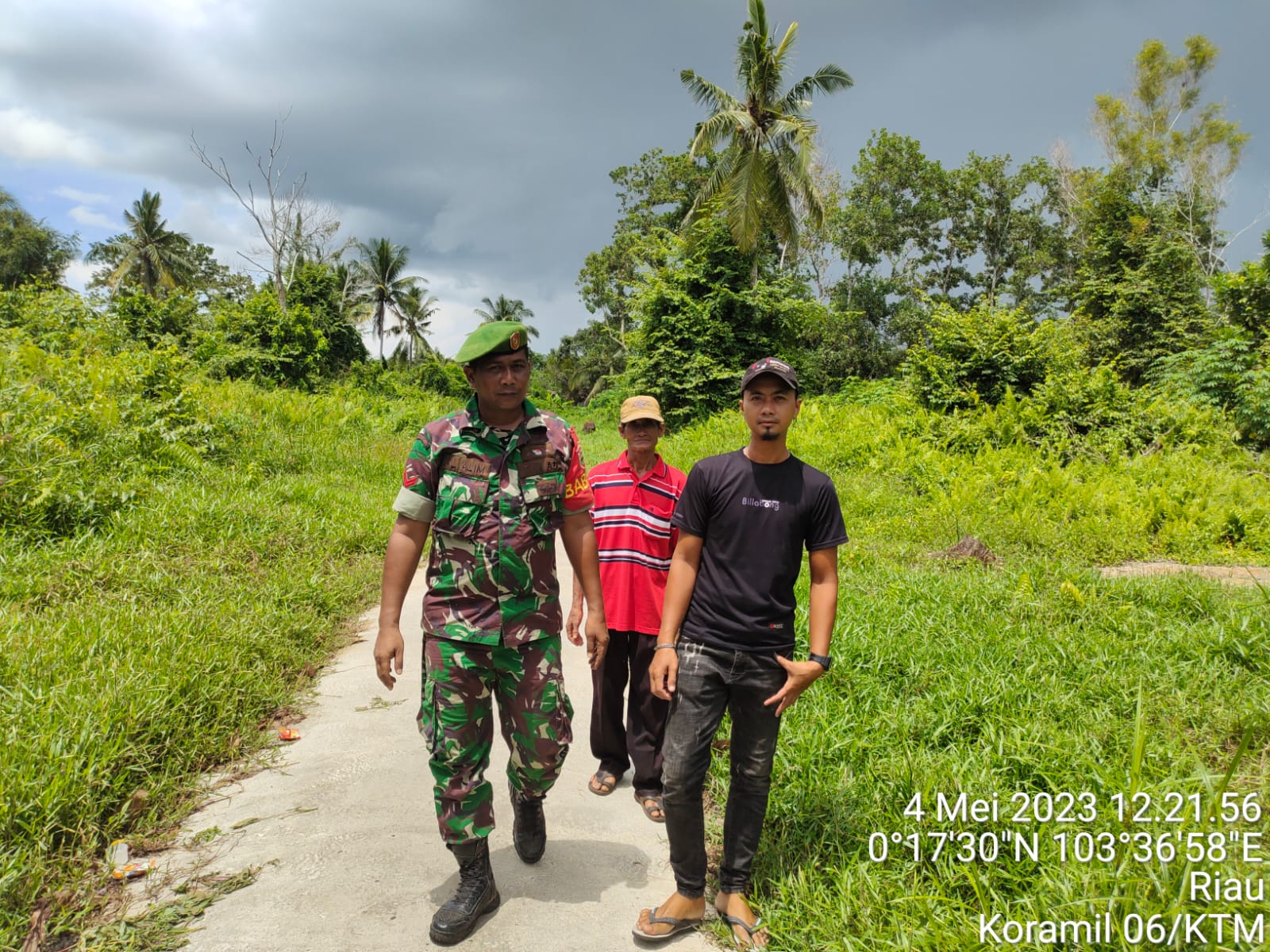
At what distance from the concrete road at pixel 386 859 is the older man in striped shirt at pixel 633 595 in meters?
0.19

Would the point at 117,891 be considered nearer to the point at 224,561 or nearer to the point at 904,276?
the point at 224,561

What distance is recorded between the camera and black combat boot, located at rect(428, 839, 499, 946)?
234 centimetres

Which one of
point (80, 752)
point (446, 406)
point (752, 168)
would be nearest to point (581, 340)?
point (446, 406)

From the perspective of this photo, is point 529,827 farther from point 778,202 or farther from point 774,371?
point 778,202

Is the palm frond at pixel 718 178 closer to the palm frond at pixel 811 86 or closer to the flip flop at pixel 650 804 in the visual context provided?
the palm frond at pixel 811 86

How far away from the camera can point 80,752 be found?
2967 mm

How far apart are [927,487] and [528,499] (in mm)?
8572

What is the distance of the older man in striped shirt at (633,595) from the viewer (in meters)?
Result: 3.34

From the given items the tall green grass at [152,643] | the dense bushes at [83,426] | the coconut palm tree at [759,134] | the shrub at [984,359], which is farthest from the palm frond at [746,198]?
the dense bushes at [83,426]

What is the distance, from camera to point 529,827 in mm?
2791

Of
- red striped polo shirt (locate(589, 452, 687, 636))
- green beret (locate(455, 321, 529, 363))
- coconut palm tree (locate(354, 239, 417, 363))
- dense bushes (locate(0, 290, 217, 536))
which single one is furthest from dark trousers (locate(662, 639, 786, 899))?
coconut palm tree (locate(354, 239, 417, 363))

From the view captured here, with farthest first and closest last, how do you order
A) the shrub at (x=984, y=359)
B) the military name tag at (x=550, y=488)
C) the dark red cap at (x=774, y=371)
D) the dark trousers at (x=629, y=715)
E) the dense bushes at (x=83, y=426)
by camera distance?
the shrub at (x=984, y=359) → the dense bushes at (x=83, y=426) → the dark trousers at (x=629, y=715) → the military name tag at (x=550, y=488) → the dark red cap at (x=774, y=371)

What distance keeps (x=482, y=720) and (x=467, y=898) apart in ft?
1.85

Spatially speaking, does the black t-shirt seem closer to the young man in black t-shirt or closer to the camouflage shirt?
the young man in black t-shirt
